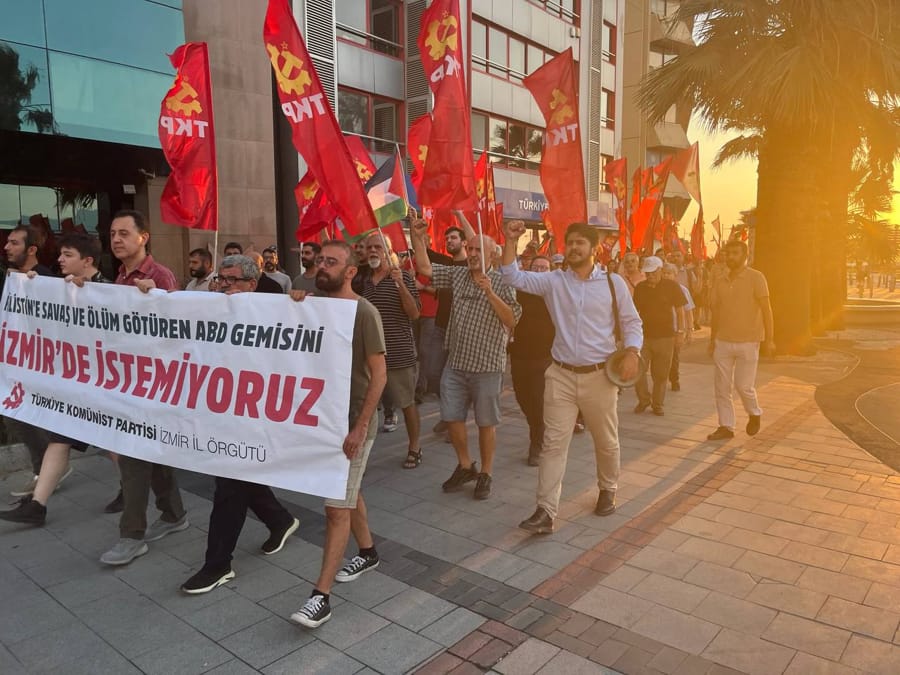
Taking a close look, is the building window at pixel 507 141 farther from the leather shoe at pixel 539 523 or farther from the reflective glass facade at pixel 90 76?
the leather shoe at pixel 539 523

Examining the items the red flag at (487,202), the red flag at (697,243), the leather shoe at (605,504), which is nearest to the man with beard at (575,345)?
the leather shoe at (605,504)

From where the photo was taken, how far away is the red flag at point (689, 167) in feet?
43.3

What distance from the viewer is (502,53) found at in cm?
2489

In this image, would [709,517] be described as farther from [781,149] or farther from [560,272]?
[781,149]

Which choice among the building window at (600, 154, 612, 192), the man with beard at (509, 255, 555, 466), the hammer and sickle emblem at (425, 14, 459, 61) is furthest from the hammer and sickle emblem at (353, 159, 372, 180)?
the building window at (600, 154, 612, 192)

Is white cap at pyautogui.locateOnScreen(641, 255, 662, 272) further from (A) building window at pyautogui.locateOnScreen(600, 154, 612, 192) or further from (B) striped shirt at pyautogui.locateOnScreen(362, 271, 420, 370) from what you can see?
(A) building window at pyautogui.locateOnScreen(600, 154, 612, 192)

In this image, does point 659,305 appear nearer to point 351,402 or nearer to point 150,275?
point 351,402

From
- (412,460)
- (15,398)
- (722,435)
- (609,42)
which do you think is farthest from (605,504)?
(609,42)

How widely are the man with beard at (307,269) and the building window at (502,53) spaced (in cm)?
1779

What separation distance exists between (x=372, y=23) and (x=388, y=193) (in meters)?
16.0

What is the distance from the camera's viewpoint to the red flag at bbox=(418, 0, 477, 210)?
5262 millimetres

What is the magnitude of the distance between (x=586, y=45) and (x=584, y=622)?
29857 mm

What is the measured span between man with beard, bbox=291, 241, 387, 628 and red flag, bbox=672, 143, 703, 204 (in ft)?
35.9

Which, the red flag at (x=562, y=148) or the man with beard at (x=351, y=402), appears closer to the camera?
the man with beard at (x=351, y=402)
